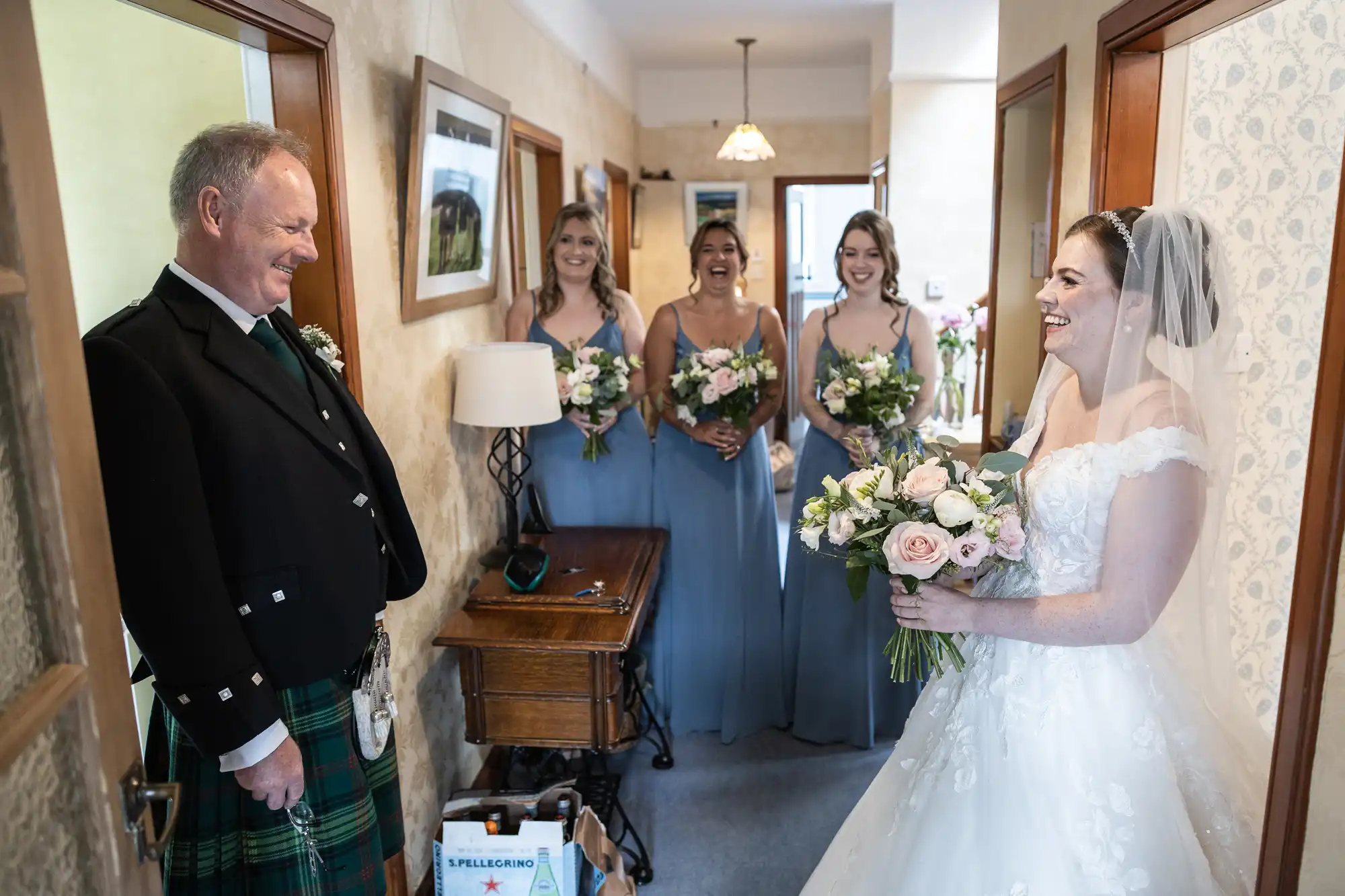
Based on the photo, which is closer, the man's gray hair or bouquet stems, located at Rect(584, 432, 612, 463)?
the man's gray hair

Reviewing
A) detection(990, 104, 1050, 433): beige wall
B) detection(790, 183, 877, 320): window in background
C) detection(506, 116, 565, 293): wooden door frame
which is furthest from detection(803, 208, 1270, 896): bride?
detection(790, 183, 877, 320): window in background

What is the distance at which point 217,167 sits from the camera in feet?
4.60

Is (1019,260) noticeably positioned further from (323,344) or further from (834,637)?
(323,344)

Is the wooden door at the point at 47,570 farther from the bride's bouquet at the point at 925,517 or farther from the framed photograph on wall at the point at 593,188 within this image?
the framed photograph on wall at the point at 593,188

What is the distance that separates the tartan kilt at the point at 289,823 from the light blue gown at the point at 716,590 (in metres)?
1.63

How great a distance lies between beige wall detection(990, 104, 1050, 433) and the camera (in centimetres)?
301

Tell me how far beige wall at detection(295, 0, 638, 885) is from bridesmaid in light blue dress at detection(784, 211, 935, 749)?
1.05 m

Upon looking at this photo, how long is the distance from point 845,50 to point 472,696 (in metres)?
5.49

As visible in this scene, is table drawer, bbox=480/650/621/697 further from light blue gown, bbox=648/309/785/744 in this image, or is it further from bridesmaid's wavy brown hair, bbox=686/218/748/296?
bridesmaid's wavy brown hair, bbox=686/218/748/296

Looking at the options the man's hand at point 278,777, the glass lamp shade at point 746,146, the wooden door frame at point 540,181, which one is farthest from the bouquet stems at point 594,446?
the glass lamp shade at point 746,146

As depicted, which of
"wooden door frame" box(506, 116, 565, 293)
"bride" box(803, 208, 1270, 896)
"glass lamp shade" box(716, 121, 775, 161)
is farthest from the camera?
"glass lamp shade" box(716, 121, 775, 161)

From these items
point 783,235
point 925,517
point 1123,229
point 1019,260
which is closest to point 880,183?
point 783,235

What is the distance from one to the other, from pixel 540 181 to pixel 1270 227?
283 centimetres

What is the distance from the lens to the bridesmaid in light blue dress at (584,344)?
10.2ft
